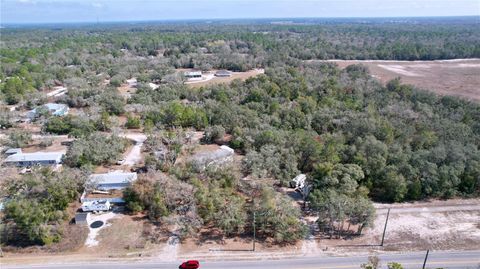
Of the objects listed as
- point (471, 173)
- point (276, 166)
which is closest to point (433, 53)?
point (471, 173)

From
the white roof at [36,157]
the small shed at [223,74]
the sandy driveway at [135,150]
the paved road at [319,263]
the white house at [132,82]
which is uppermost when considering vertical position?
the small shed at [223,74]

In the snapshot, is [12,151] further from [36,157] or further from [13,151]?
[36,157]

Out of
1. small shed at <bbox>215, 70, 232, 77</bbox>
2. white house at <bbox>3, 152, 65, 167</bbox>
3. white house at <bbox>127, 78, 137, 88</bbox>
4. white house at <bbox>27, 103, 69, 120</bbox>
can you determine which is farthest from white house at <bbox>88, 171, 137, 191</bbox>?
small shed at <bbox>215, 70, 232, 77</bbox>

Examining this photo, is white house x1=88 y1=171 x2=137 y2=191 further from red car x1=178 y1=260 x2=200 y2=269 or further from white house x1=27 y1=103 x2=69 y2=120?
white house x1=27 y1=103 x2=69 y2=120

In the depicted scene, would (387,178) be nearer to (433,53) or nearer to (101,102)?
(101,102)

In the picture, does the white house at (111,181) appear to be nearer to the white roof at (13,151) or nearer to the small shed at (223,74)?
the white roof at (13,151)

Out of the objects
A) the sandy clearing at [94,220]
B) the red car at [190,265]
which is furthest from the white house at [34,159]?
the red car at [190,265]
